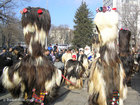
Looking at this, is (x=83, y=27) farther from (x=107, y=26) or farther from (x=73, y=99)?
(x=107, y=26)

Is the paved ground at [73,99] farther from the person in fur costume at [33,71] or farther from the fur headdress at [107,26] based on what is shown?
the fur headdress at [107,26]

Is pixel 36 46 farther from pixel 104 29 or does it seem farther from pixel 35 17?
pixel 104 29

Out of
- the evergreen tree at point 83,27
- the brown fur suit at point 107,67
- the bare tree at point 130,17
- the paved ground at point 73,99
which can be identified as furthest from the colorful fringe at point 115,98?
the evergreen tree at point 83,27

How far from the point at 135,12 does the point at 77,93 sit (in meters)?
22.9

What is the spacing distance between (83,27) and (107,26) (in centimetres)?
3154

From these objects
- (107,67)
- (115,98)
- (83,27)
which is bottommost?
(115,98)

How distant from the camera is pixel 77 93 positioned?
7180 mm

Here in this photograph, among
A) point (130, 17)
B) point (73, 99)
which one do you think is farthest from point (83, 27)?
point (73, 99)

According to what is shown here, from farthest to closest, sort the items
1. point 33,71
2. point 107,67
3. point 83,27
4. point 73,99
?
point 83,27 < point 73,99 < point 33,71 < point 107,67

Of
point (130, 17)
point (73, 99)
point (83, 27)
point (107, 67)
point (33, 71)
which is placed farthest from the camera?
point (83, 27)

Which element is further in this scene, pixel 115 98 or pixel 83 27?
pixel 83 27

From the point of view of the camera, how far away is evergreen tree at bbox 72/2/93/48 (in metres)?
34.1

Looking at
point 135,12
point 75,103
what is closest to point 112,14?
point 75,103

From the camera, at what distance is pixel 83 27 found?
34.2 m
